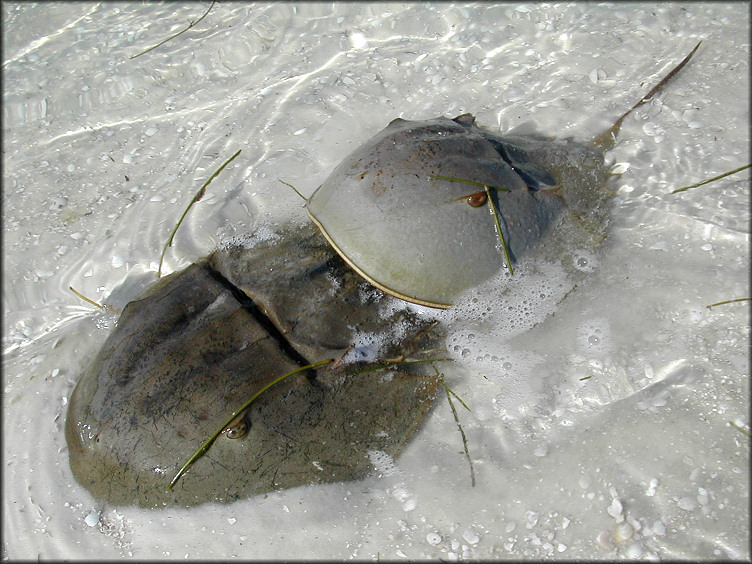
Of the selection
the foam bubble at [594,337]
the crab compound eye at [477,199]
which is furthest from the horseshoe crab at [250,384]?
the foam bubble at [594,337]

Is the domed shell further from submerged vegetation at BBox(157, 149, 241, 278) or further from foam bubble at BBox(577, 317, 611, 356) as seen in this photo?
submerged vegetation at BBox(157, 149, 241, 278)

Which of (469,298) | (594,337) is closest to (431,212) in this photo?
(469,298)

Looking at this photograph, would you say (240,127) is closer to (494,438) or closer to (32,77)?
(32,77)

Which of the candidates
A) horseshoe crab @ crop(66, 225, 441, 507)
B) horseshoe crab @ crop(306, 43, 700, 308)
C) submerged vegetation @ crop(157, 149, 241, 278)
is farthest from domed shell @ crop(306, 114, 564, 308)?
submerged vegetation @ crop(157, 149, 241, 278)

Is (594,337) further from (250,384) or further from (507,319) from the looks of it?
(250,384)

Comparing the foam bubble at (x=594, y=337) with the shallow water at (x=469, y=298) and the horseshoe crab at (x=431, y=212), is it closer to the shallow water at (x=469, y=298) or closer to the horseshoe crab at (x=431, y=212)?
the shallow water at (x=469, y=298)
